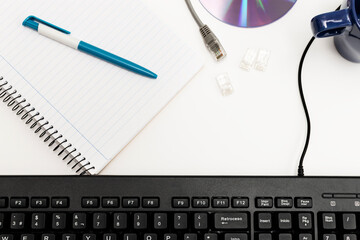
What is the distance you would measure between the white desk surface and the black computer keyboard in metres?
0.06

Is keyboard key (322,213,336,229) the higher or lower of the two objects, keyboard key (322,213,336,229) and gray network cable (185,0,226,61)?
the lower

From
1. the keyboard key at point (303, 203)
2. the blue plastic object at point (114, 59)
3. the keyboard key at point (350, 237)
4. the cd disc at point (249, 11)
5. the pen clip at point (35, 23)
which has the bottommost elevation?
the keyboard key at point (350, 237)

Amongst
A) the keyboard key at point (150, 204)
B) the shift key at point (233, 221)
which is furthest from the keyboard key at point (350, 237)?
the keyboard key at point (150, 204)

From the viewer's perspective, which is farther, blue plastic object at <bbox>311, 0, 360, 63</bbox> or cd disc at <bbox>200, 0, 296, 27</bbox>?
cd disc at <bbox>200, 0, 296, 27</bbox>

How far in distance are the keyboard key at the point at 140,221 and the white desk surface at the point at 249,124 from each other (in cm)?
8

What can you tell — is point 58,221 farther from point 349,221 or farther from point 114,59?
point 349,221

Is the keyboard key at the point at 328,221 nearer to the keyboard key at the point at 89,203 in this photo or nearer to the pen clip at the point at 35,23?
the keyboard key at the point at 89,203

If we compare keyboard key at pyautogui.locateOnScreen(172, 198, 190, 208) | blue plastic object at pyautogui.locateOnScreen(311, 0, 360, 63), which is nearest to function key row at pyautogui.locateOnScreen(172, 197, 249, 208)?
keyboard key at pyautogui.locateOnScreen(172, 198, 190, 208)

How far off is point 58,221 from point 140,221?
3.9 inches

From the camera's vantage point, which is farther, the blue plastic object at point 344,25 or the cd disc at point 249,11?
the cd disc at point 249,11

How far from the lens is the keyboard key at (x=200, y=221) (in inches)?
19.4

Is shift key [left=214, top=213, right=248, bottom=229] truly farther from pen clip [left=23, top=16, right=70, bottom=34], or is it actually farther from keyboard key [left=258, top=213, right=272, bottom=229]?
pen clip [left=23, top=16, right=70, bottom=34]

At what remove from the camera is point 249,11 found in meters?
0.58

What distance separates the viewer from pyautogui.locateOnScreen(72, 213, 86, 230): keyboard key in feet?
1.62
